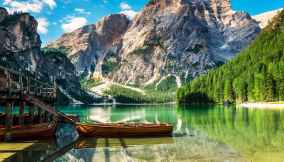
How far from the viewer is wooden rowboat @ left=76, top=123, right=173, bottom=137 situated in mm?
46969

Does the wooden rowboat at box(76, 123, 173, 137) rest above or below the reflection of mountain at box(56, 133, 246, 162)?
above

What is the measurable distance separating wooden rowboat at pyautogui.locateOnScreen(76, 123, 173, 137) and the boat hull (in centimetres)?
429

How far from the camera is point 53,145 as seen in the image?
39.8m

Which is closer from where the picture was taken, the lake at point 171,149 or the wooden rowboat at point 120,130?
A: the lake at point 171,149

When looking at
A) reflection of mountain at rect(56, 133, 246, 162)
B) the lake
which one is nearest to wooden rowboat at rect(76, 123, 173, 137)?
the lake

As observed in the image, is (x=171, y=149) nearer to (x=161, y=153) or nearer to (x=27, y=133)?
(x=161, y=153)

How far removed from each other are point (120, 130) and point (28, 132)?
37.4 feet

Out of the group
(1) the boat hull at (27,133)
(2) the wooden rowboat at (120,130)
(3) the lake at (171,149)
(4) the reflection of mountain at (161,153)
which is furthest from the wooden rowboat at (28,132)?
(4) the reflection of mountain at (161,153)

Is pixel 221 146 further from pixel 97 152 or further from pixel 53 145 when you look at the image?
pixel 53 145

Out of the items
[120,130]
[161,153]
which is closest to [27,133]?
[120,130]

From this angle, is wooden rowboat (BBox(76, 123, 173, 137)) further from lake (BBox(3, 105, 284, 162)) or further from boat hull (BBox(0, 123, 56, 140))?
boat hull (BBox(0, 123, 56, 140))

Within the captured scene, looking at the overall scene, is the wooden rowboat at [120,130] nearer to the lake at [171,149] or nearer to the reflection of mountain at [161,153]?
the lake at [171,149]

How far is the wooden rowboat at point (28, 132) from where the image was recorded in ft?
140

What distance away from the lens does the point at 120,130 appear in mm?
46906
